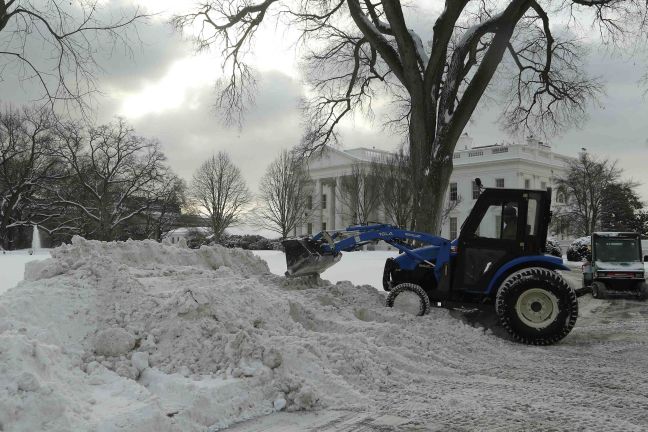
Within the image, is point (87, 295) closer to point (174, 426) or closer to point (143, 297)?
point (143, 297)

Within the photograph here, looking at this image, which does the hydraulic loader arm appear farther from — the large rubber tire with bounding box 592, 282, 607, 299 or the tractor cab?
the large rubber tire with bounding box 592, 282, 607, 299

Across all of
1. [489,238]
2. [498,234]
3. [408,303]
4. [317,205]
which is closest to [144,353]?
[408,303]

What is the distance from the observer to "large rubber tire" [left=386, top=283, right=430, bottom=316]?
882cm

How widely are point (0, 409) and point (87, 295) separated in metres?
2.22

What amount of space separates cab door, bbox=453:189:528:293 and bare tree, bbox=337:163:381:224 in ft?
123

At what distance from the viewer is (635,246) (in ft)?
63.6

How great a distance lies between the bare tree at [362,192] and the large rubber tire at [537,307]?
125 ft

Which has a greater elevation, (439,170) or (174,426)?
(439,170)

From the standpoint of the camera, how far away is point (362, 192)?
49469 mm

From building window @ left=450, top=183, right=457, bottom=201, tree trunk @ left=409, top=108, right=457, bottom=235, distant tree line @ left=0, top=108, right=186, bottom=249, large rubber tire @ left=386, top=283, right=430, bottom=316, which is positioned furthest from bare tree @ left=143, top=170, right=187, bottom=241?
large rubber tire @ left=386, top=283, right=430, bottom=316

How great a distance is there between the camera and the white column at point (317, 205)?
65369mm

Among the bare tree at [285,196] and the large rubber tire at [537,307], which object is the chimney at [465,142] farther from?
the large rubber tire at [537,307]

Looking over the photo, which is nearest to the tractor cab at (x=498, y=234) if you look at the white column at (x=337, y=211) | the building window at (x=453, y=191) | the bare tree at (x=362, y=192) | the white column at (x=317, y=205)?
the bare tree at (x=362, y=192)

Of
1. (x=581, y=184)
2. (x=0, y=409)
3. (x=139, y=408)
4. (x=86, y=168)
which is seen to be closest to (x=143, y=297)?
(x=139, y=408)
